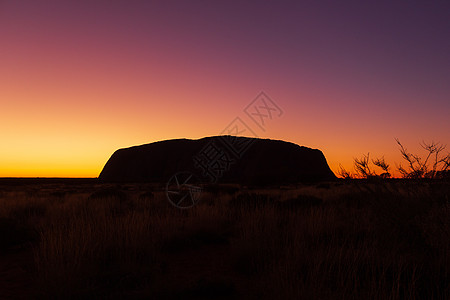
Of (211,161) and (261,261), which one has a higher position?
(211,161)

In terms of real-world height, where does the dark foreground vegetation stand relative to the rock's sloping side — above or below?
below

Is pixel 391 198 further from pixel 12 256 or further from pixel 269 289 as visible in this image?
pixel 12 256

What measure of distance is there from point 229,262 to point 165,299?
73.5 inches

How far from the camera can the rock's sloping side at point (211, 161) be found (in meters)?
70.4

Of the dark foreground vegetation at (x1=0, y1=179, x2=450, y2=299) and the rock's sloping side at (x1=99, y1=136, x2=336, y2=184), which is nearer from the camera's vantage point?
the dark foreground vegetation at (x1=0, y1=179, x2=450, y2=299)

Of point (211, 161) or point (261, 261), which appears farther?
point (211, 161)

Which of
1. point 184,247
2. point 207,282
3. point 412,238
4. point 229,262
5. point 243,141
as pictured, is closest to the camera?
point 207,282

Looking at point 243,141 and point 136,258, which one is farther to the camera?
point 243,141

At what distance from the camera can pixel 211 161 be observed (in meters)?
67.3

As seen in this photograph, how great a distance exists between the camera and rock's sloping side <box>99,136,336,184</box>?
70.4 m

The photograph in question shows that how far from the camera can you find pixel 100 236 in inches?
207

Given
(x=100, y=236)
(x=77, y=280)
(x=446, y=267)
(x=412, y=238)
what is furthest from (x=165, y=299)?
(x=412, y=238)

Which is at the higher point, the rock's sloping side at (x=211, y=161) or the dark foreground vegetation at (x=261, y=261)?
the rock's sloping side at (x=211, y=161)

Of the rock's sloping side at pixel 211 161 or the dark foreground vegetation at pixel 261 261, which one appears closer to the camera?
the dark foreground vegetation at pixel 261 261
